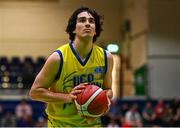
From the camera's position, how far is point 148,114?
17.6 metres

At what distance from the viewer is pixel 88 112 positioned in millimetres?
4621

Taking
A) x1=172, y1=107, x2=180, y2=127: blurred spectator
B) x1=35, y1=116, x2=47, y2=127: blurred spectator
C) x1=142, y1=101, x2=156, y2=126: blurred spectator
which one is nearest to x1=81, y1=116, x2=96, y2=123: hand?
x1=172, y1=107, x2=180, y2=127: blurred spectator

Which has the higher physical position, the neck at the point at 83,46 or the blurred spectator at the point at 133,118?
the neck at the point at 83,46

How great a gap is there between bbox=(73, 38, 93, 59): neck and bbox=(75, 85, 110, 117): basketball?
34cm

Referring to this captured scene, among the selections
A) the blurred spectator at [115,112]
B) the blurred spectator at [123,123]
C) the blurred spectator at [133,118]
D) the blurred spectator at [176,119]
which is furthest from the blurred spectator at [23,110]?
the blurred spectator at [176,119]

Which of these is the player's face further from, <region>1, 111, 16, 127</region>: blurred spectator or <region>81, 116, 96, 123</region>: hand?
<region>1, 111, 16, 127</region>: blurred spectator

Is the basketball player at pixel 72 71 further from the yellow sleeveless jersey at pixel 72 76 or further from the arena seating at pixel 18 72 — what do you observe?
the arena seating at pixel 18 72

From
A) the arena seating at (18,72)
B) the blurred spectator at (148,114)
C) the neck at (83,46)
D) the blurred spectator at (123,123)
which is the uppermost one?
the neck at (83,46)

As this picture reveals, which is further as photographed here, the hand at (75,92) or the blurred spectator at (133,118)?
the blurred spectator at (133,118)

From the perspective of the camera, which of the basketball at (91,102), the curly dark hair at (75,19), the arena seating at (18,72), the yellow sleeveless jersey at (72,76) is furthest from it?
the arena seating at (18,72)

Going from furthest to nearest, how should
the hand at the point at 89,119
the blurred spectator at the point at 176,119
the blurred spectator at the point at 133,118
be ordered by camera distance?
the blurred spectator at the point at 133,118 < the blurred spectator at the point at 176,119 < the hand at the point at 89,119

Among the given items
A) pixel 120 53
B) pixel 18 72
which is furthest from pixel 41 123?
pixel 120 53

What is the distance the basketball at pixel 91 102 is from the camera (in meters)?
4.60

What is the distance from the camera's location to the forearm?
15.5 feet
